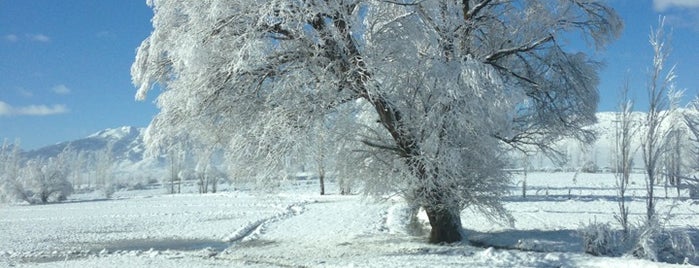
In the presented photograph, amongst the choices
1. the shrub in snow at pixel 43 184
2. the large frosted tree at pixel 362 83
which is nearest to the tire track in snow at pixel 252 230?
the large frosted tree at pixel 362 83

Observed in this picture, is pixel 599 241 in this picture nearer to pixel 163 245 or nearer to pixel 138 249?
pixel 138 249

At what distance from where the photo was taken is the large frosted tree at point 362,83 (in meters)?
12.7

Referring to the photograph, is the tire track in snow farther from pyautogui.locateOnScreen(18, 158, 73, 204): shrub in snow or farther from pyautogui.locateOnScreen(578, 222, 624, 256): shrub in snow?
pyautogui.locateOnScreen(18, 158, 73, 204): shrub in snow

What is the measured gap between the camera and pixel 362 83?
13086mm

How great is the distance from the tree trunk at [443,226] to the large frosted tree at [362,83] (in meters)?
0.04

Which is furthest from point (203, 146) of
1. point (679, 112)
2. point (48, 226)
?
point (48, 226)

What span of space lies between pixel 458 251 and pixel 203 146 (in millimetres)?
7509

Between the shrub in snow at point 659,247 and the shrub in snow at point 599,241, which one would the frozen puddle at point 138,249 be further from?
the shrub in snow at point 659,247

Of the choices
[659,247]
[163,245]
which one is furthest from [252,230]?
[659,247]

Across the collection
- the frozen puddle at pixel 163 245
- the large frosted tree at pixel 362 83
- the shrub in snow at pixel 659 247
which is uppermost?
the large frosted tree at pixel 362 83

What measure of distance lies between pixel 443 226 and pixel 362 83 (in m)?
4.99

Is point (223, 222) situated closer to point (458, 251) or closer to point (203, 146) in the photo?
point (203, 146)

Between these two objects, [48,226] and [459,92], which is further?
[48,226]

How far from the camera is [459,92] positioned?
1237cm
